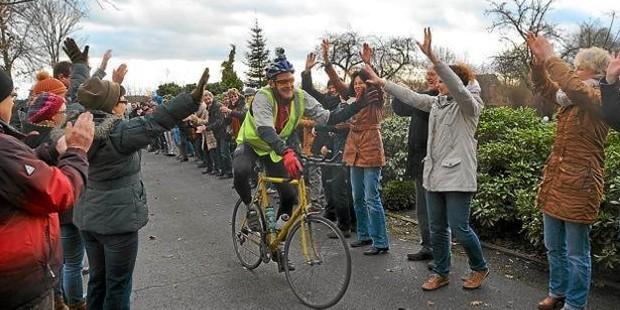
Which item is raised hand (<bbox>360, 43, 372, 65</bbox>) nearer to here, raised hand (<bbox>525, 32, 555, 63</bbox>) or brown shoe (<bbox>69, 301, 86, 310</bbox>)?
raised hand (<bbox>525, 32, 555, 63</bbox>)

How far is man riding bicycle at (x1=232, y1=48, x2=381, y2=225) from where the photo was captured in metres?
4.50

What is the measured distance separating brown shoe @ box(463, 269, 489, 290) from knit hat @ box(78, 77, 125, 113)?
10.7 ft

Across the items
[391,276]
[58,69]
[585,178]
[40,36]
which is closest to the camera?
[585,178]

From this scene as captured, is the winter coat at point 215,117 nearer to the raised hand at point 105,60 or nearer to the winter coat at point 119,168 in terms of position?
the raised hand at point 105,60

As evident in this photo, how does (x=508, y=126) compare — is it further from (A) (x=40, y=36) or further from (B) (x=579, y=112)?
(A) (x=40, y=36)

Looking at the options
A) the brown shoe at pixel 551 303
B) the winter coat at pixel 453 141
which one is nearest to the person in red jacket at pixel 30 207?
the winter coat at pixel 453 141

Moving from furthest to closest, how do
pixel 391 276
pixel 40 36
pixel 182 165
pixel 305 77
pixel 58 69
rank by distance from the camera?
pixel 40 36 < pixel 182 165 < pixel 305 77 < pixel 58 69 < pixel 391 276

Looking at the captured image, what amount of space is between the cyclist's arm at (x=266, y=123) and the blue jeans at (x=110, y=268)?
135cm

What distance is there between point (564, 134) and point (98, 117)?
10.6ft

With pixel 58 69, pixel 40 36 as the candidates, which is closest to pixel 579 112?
pixel 58 69

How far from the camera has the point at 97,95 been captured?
127 inches

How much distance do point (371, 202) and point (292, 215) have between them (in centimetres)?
142

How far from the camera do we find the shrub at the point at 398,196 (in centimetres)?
779

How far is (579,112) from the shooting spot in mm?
3709
